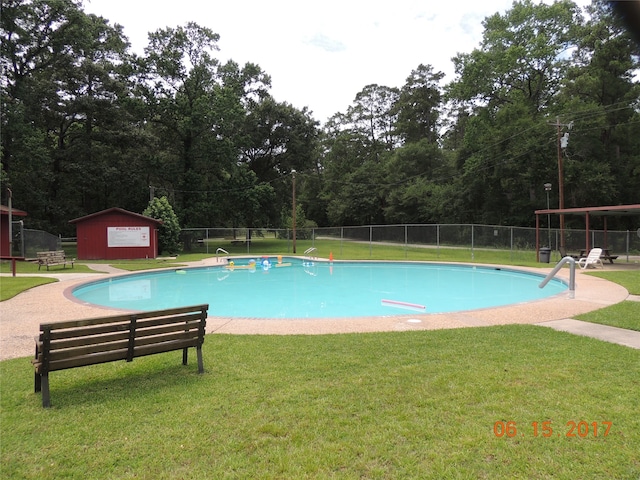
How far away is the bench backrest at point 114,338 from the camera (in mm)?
3955

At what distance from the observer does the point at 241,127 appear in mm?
37875

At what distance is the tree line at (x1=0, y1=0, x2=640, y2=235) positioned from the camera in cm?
2888

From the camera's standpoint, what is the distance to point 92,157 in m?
31.7

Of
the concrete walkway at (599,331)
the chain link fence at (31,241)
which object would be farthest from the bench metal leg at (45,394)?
the chain link fence at (31,241)

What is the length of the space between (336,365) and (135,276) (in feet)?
49.8

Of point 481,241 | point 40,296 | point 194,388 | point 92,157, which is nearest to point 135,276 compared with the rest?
point 40,296

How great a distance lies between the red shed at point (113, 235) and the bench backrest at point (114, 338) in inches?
848

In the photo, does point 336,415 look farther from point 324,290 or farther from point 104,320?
point 324,290

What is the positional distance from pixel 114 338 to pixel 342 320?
4460 millimetres

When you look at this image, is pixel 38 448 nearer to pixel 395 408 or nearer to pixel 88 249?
pixel 395 408

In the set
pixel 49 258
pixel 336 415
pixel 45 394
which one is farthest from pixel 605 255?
pixel 49 258

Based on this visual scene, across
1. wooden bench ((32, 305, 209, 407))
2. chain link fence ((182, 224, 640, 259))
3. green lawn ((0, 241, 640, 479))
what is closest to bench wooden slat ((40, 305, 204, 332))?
wooden bench ((32, 305, 209, 407))

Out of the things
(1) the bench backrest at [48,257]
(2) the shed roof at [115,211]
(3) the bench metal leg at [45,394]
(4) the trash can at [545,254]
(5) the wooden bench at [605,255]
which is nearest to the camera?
(3) the bench metal leg at [45,394]

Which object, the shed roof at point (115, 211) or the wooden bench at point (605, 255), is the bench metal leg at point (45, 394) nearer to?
the wooden bench at point (605, 255)
